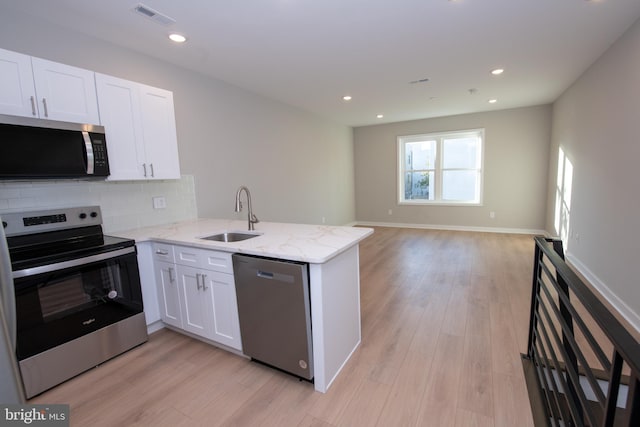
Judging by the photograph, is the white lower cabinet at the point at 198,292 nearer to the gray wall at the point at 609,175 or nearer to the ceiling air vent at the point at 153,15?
the ceiling air vent at the point at 153,15

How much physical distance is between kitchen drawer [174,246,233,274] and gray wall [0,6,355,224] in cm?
123

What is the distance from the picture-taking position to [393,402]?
170 centimetres

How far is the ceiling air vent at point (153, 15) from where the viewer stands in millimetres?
2068

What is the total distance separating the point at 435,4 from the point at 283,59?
1531 mm

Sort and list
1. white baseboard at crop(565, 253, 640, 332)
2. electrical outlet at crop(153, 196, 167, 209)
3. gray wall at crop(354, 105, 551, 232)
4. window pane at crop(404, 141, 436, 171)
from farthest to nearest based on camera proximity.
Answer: window pane at crop(404, 141, 436, 171) < gray wall at crop(354, 105, 551, 232) < electrical outlet at crop(153, 196, 167, 209) < white baseboard at crop(565, 253, 640, 332)

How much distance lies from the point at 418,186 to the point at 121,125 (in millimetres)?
6123

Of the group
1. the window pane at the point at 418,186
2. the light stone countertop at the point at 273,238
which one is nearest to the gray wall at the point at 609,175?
the light stone countertop at the point at 273,238

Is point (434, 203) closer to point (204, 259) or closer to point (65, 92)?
point (204, 259)

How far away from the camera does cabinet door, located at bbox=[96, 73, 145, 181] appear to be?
2252 millimetres

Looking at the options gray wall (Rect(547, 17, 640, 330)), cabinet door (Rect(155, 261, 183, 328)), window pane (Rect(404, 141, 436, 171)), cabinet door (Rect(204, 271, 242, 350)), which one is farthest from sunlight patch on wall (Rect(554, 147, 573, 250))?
cabinet door (Rect(155, 261, 183, 328))

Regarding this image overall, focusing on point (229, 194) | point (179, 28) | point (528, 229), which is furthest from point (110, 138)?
point (528, 229)

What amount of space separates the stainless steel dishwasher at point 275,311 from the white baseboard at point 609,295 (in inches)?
109

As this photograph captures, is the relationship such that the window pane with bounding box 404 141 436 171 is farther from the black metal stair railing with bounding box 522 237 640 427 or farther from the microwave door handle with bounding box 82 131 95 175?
the microwave door handle with bounding box 82 131 95 175

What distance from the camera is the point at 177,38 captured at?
2500mm
